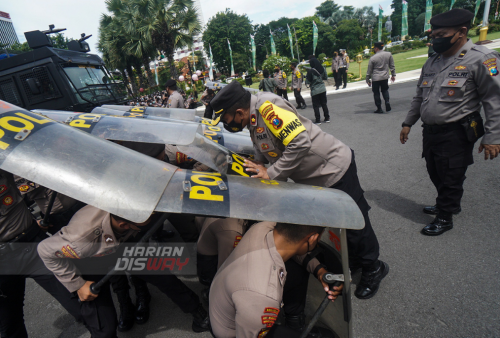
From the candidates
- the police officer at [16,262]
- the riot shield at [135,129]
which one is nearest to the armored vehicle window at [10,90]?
the riot shield at [135,129]

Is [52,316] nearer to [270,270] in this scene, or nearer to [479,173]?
[270,270]

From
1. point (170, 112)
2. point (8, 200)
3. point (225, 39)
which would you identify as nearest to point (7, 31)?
point (225, 39)

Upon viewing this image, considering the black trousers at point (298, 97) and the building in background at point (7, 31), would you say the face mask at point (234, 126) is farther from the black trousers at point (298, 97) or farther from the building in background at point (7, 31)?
the building in background at point (7, 31)

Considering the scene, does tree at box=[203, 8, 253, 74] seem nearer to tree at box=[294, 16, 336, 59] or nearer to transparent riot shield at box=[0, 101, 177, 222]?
tree at box=[294, 16, 336, 59]

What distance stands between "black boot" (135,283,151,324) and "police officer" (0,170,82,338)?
52 cm

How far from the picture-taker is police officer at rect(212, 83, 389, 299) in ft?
6.33

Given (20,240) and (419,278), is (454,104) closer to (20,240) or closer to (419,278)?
(419,278)

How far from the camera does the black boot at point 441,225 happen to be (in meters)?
2.84

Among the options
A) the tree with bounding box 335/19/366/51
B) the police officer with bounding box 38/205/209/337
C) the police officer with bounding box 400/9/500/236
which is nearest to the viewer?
the police officer with bounding box 38/205/209/337

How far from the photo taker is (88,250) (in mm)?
1841

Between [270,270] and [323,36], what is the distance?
A: 231 feet

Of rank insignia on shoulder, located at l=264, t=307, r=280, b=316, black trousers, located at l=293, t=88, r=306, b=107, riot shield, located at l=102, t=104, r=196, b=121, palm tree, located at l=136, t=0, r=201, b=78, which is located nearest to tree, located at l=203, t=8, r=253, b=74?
palm tree, located at l=136, t=0, r=201, b=78

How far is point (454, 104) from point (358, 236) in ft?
5.21

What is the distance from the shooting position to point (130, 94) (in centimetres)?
936
